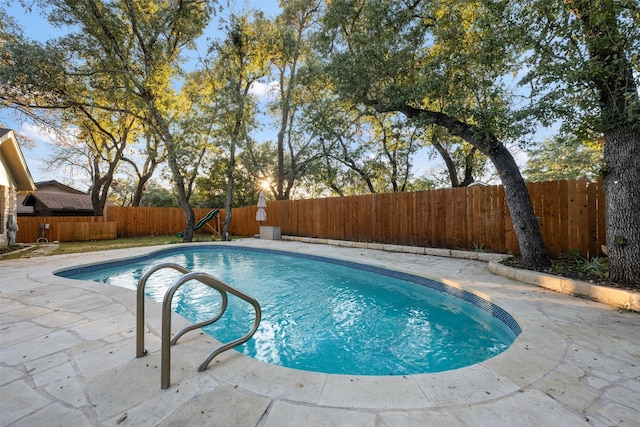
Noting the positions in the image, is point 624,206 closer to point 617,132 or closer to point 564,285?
point 617,132

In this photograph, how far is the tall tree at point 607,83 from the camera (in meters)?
3.20

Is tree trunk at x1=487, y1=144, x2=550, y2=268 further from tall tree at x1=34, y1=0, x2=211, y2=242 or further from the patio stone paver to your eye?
tall tree at x1=34, y1=0, x2=211, y2=242

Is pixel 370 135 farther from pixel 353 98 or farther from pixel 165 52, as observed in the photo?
pixel 165 52

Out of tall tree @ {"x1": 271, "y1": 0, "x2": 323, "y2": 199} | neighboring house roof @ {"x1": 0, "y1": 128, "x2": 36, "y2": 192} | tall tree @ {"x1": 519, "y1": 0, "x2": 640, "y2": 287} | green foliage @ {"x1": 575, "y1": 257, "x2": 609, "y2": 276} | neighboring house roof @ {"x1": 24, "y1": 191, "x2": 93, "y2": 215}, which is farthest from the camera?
neighboring house roof @ {"x1": 24, "y1": 191, "x2": 93, "y2": 215}

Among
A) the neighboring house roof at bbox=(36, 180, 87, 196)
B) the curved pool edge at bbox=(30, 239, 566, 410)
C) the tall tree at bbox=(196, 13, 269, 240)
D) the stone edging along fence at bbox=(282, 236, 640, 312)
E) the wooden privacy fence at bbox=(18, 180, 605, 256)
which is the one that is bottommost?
the curved pool edge at bbox=(30, 239, 566, 410)

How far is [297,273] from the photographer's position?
6074mm

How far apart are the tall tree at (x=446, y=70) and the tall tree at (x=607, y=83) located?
0.59 metres

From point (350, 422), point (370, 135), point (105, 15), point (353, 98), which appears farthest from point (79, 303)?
point (370, 135)

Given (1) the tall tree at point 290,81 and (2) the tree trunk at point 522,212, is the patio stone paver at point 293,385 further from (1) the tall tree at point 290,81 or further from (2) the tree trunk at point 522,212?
(1) the tall tree at point 290,81

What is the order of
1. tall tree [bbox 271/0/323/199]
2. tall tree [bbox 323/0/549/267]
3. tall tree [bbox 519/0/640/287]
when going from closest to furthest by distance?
tall tree [bbox 519/0/640/287], tall tree [bbox 323/0/549/267], tall tree [bbox 271/0/323/199]

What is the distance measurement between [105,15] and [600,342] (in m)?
13.8

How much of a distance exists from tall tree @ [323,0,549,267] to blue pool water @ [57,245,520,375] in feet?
7.20

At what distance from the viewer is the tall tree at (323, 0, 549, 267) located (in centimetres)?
448

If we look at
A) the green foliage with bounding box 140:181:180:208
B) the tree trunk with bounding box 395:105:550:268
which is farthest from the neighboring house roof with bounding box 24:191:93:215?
the tree trunk with bounding box 395:105:550:268
